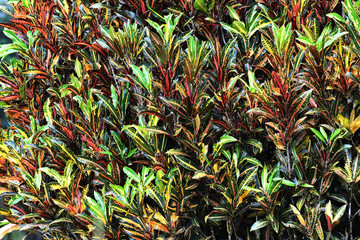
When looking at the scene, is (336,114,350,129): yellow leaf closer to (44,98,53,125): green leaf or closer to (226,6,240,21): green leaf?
(226,6,240,21): green leaf

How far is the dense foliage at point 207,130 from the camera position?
1.95m

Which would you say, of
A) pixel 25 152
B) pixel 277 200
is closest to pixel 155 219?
pixel 277 200

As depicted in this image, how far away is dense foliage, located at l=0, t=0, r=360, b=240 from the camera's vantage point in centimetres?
195

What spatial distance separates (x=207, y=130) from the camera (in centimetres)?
202

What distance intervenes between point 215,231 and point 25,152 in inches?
54.5

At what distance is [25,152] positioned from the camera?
8.39ft

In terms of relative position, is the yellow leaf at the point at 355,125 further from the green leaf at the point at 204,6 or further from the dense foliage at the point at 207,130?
the green leaf at the point at 204,6

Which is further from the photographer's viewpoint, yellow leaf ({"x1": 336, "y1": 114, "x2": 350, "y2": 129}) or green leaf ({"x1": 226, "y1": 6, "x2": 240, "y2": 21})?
green leaf ({"x1": 226, "y1": 6, "x2": 240, "y2": 21})

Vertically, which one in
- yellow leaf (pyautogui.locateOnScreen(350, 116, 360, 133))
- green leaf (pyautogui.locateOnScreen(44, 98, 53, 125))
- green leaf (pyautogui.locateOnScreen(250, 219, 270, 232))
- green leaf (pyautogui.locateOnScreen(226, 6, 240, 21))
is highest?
green leaf (pyautogui.locateOnScreen(226, 6, 240, 21))

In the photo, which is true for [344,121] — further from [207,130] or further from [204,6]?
[204,6]

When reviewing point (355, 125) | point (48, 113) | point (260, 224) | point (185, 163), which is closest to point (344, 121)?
point (355, 125)

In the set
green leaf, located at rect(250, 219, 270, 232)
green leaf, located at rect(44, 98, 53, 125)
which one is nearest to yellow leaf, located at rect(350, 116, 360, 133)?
green leaf, located at rect(250, 219, 270, 232)

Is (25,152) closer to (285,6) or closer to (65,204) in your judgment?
(65,204)

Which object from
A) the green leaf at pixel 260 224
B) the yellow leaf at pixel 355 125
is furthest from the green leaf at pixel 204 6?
the green leaf at pixel 260 224
